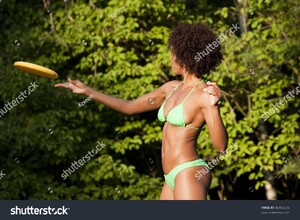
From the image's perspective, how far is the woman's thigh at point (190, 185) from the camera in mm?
5219

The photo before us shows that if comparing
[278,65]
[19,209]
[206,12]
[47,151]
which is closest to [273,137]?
[278,65]

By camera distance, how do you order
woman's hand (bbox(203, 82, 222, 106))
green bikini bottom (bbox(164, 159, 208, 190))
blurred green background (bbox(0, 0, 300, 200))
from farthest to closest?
blurred green background (bbox(0, 0, 300, 200))
green bikini bottom (bbox(164, 159, 208, 190))
woman's hand (bbox(203, 82, 222, 106))

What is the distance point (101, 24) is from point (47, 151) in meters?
1.76

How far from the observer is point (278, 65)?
10.2 m

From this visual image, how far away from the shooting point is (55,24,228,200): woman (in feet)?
16.9

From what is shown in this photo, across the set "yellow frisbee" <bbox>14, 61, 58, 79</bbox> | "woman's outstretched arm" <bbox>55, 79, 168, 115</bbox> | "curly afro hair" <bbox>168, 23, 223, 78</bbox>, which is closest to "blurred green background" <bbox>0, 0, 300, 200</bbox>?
"yellow frisbee" <bbox>14, 61, 58, 79</bbox>

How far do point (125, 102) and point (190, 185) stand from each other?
98cm

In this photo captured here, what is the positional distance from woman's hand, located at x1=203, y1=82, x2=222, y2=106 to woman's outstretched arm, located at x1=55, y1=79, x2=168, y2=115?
0.78 metres

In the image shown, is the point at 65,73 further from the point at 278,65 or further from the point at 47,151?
the point at 278,65
